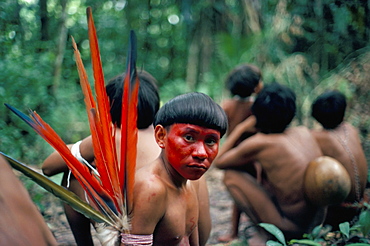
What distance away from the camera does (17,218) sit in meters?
0.68

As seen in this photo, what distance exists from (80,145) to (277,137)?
1.48 meters

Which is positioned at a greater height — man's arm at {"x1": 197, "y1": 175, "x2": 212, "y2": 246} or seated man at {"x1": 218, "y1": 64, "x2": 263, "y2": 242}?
seated man at {"x1": 218, "y1": 64, "x2": 263, "y2": 242}

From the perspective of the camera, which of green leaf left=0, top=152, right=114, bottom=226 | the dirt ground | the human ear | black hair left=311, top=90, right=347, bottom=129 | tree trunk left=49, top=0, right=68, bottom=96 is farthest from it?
tree trunk left=49, top=0, right=68, bottom=96

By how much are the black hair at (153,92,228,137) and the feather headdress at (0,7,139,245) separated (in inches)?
10.3

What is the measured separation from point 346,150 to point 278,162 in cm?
65

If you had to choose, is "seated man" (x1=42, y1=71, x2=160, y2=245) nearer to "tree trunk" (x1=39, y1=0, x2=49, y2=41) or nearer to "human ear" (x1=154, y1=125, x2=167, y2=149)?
"human ear" (x1=154, y1=125, x2=167, y2=149)

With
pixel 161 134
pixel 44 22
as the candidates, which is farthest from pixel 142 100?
pixel 44 22

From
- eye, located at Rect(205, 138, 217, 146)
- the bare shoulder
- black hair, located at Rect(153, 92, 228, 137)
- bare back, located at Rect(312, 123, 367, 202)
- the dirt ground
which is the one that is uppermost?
black hair, located at Rect(153, 92, 228, 137)

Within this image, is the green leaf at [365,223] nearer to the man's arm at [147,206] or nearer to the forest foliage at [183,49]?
the man's arm at [147,206]

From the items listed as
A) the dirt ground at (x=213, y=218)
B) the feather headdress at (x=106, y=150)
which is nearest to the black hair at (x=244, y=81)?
the dirt ground at (x=213, y=218)

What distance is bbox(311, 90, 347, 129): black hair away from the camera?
3.20m

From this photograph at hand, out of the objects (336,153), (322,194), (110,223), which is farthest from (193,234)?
(336,153)

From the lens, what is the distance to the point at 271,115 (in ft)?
9.73

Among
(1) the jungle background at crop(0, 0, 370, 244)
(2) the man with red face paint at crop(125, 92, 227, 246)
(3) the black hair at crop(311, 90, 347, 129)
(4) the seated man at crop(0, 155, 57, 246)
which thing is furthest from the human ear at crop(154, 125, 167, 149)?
(1) the jungle background at crop(0, 0, 370, 244)
